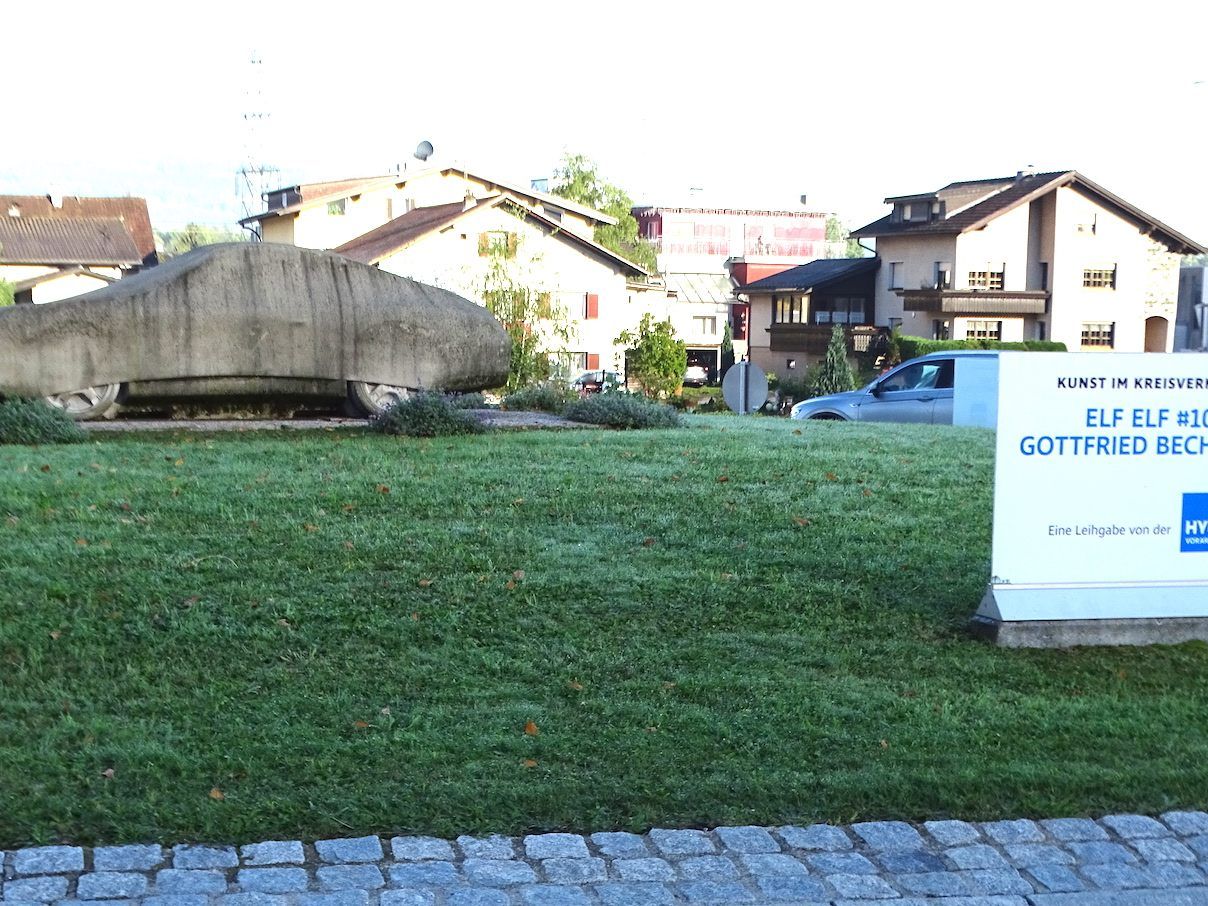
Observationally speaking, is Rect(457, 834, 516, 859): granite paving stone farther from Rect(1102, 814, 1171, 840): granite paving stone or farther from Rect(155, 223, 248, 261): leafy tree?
Rect(155, 223, 248, 261): leafy tree

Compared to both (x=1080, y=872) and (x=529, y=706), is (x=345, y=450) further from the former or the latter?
(x=1080, y=872)

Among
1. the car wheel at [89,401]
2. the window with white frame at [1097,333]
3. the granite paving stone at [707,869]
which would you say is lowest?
the granite paving stone at [707,869]

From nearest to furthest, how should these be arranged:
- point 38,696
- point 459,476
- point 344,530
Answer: point 38,696, point 344,530, point 459,476

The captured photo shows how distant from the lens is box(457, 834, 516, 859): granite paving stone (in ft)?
15.3

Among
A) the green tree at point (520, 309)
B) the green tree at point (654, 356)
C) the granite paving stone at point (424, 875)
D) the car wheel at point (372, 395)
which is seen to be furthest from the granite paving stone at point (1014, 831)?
the green tree at point (654, 356)

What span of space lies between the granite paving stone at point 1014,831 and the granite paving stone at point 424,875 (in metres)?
1.90

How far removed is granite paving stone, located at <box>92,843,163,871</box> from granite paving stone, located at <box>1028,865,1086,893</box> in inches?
113

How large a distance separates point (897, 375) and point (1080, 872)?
1682 centimetres

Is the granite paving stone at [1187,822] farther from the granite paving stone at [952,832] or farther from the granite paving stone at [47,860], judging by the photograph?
the granite paving stone at [47,860]

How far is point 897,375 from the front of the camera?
830 inches

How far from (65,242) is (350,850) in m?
81.3

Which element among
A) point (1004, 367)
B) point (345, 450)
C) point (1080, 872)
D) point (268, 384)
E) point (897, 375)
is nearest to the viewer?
point (1080, 872)

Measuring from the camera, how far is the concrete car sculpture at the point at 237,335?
14680 mm

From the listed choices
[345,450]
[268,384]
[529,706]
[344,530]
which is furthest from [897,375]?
[529,706]
